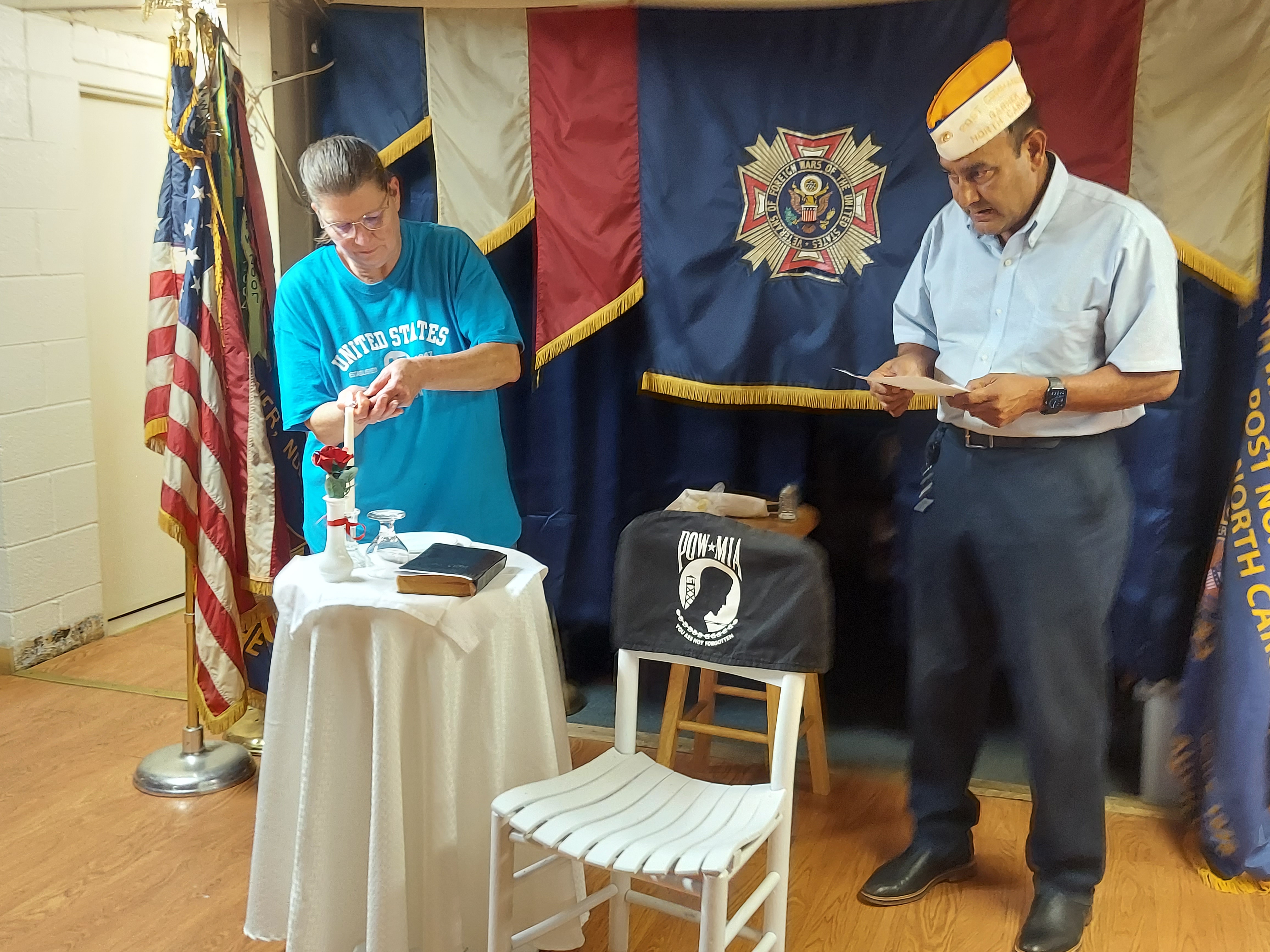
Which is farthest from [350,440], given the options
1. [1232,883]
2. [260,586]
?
[1232,883]

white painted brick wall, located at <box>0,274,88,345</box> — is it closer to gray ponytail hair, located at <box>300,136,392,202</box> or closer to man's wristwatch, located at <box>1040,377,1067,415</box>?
gray ponytail hair, located at <box>300,136,392,202</box>

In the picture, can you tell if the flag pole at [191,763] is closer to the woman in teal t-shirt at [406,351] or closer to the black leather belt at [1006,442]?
the woman in teal t-shirt at [406,351]

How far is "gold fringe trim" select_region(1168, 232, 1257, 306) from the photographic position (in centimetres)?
242

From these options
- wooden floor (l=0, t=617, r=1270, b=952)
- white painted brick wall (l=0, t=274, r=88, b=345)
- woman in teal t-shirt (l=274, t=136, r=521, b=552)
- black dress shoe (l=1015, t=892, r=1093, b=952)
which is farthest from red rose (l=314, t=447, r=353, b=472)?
white painted brick wall (l=0, t=274, r=88, b=345)

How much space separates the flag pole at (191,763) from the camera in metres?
2.80

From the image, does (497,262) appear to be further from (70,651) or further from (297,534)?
(70,651)

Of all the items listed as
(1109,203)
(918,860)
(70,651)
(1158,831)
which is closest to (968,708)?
(918,860)

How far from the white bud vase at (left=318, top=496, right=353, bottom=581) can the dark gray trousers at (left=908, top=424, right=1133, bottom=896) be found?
1168 mm

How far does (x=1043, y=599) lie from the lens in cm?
219

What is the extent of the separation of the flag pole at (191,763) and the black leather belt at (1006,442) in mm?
1852

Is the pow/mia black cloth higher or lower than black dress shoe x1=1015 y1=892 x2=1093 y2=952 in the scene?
higher

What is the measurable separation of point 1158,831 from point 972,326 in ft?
4.24

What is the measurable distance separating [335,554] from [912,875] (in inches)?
53.9

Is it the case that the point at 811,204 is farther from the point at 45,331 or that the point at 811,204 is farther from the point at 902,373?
the point at 45,331
